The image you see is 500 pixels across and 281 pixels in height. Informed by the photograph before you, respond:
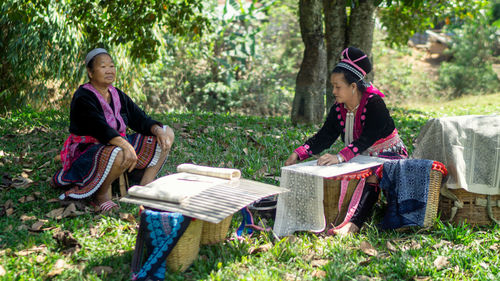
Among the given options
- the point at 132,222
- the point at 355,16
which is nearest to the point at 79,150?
the point at 132,222

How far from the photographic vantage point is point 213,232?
3.24m

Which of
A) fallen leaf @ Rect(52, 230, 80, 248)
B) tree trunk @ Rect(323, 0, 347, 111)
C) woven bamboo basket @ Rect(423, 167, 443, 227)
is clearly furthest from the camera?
tree trunk @ Rect(323, 0, 347, 111)

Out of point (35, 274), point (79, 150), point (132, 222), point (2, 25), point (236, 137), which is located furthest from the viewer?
point (2, 25)

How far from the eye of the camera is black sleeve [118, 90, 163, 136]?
4.45m

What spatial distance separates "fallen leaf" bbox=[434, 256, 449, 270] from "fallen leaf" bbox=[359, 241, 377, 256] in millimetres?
399

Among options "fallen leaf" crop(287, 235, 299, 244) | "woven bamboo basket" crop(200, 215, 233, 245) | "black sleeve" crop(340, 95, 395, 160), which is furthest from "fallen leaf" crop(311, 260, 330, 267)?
"black sleeve" crop(340, 95, 395, 160)

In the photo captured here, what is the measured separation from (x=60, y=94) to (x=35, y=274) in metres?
7.60

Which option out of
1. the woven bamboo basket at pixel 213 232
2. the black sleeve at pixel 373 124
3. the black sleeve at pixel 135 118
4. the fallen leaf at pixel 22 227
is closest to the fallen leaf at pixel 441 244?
the black sleeve at pixel 373 124

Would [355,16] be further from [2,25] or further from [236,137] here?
[2,25]

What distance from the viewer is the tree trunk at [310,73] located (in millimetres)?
7801

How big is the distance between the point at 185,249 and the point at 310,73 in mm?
5563

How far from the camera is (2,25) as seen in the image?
905 centimetres

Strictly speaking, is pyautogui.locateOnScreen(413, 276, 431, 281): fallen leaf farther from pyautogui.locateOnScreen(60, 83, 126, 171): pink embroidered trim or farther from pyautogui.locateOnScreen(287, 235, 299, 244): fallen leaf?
pyautogui.locateOnScreen(60, 83, 126, 171): pink embroidered trim

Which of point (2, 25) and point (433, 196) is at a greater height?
point (2, 25)
